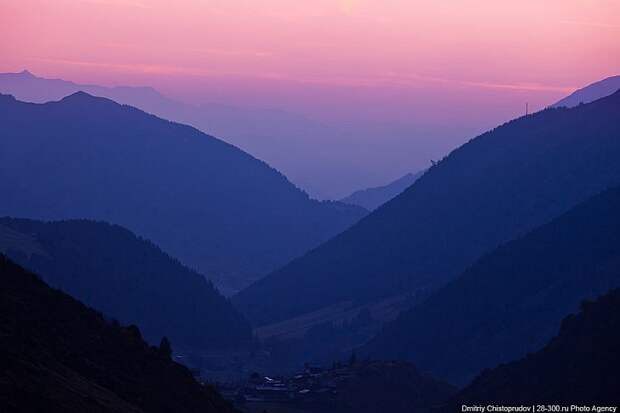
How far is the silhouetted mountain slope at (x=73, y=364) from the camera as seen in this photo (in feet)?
175

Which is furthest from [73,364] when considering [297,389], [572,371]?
[297,389]

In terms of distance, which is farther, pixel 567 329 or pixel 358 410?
pixel 358 410

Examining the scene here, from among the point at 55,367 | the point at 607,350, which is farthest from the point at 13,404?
the point at 607,350

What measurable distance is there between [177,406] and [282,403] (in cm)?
5407

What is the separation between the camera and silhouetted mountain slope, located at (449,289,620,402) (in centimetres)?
8400

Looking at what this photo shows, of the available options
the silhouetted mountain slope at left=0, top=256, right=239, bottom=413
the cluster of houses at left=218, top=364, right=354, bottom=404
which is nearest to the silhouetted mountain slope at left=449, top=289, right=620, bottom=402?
the cluster of houses at left=218, top=364, right=354, bottom=404

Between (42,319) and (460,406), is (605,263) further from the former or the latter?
(42,319)

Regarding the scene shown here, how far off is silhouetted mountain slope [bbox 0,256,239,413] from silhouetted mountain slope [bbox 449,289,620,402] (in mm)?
24699

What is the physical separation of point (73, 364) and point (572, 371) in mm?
41159

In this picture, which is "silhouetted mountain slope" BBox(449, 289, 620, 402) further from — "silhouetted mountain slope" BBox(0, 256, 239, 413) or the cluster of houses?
"silhouetted mountain slope" BBox(0, 256, 239, 413)

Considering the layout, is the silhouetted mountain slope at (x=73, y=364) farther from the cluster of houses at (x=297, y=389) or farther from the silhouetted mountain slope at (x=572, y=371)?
the cluster of houses at (x=297, y=389)

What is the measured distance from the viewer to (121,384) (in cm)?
6712

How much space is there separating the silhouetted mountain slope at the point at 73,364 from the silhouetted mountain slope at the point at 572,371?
81.0 ft

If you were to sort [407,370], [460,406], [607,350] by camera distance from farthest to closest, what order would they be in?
[407,370], [460,406], [607,350]
